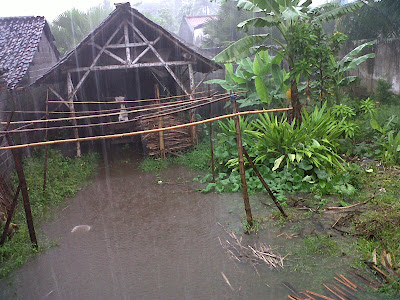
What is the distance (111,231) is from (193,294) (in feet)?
7.37

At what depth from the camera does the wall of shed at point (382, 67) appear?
980 centimetres

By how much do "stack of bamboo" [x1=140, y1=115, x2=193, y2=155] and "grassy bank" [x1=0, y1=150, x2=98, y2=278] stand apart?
153 centimetres

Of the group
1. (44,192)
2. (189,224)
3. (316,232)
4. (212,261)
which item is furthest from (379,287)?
(44,192)

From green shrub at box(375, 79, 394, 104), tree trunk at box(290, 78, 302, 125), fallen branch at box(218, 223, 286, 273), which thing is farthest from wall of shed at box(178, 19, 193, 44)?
fallen branch at box(218, 223, 286, 273)

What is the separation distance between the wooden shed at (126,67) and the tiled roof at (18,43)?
839 mm

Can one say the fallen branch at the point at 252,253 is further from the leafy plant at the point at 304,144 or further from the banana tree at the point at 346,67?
the banana tree at the point at 346,67

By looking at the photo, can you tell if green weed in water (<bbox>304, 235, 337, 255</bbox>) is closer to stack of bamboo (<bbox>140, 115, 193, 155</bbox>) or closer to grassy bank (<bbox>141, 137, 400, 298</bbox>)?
grassy bank (<bbox>141, 137, 400, 298</bbox>)

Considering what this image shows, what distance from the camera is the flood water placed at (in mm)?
4234

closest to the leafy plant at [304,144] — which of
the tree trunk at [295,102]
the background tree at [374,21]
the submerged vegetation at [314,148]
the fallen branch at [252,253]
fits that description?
the submerged vegetation at [314,148]

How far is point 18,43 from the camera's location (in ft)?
36.7

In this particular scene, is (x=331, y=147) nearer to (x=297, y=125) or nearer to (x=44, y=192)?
(x=297, y=125)

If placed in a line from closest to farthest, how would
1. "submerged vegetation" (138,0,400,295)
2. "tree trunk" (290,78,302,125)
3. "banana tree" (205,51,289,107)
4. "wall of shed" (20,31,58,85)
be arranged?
"submerged vegetation" (138,0,400,295) < "tree trunk" (290,78,302,125) < "banana tree" (205,51,289,107) < "wall of shed" (20,31,58,85)

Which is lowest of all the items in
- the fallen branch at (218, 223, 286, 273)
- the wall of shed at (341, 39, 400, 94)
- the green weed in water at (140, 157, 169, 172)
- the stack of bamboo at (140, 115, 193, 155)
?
the fallen branch at (218, 223, 286, 273)

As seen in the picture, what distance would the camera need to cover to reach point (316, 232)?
5.18 m
